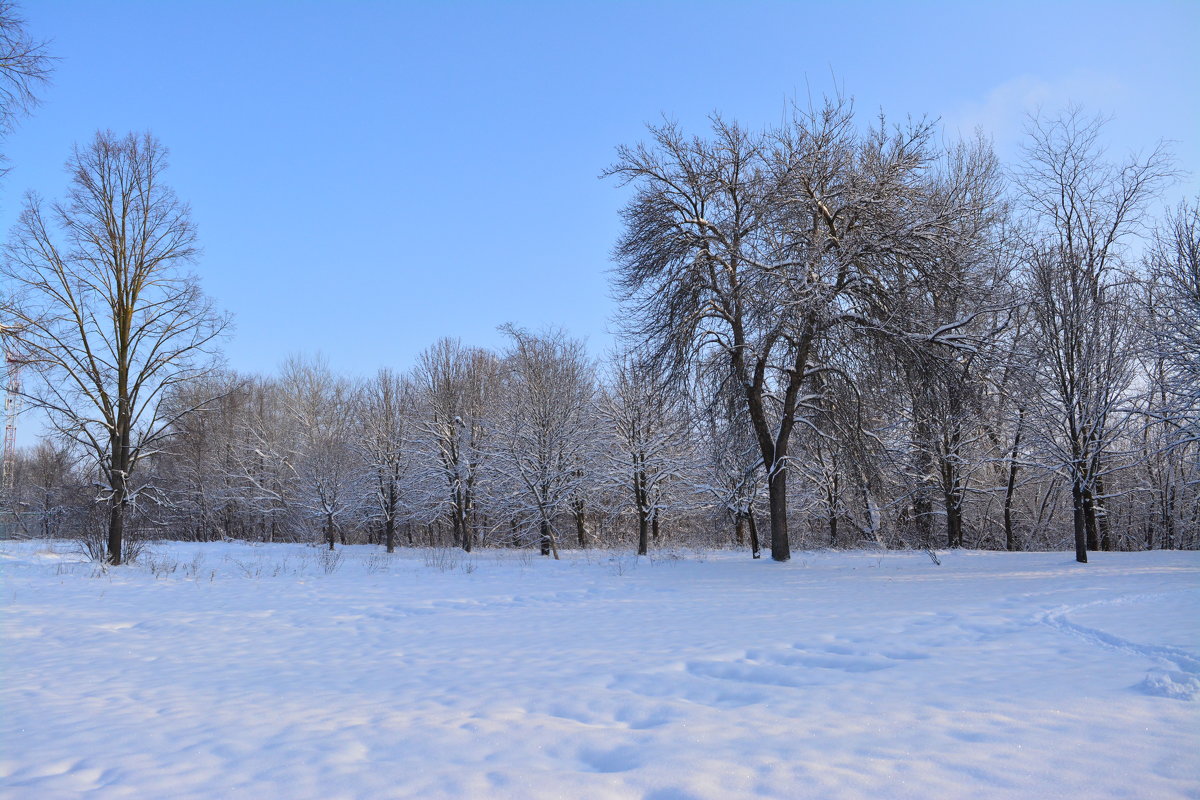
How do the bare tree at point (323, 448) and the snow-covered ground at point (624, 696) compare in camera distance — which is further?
the bare tree at point (323, 448)

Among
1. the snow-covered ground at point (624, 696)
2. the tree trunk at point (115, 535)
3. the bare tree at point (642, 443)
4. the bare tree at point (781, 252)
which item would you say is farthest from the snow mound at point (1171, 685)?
the tree trunk at point (115, 535)

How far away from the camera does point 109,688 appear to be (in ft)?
17.8

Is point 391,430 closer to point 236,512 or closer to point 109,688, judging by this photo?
point 236,512

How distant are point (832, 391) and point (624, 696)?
11.8 metres

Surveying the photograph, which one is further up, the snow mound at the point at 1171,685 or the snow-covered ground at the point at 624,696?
the snow mound at the point at 1171,685

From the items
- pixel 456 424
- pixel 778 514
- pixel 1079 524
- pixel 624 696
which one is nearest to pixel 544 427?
pixel 456 424

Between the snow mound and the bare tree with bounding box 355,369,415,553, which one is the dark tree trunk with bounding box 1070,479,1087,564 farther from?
the bare tree with bounding box 355,369,415,553

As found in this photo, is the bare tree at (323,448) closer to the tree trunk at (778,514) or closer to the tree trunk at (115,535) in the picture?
the tree trunk at (115,535)

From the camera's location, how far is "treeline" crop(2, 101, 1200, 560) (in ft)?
43.4

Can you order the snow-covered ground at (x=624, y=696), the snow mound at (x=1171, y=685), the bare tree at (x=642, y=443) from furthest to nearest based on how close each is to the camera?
1. the bare tree at (x=642, y=443)
2. the snow mound at (x=1171, y=685)
3. the snow-covered ground at (x=624, y=696)

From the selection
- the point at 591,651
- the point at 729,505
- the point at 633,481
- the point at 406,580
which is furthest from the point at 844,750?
the point at 633,481

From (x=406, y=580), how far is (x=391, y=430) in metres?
19.4

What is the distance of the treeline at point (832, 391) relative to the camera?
1323 cm

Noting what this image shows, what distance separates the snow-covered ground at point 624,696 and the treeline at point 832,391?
558 centimetres
